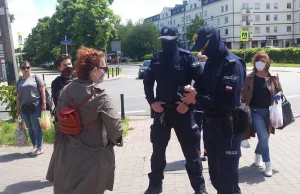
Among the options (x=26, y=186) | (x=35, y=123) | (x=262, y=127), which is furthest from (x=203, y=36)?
(x=35, y=123)

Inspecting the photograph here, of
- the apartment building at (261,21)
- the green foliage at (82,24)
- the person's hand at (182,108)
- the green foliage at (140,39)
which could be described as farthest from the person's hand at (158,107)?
the apartment building at (261,21)

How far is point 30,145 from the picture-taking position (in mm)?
7219

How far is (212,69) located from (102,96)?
1151mm

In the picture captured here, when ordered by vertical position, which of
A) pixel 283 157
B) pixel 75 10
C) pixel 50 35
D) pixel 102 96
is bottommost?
pixel 283 157

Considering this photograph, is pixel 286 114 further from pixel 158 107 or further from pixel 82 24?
pixel 82 24

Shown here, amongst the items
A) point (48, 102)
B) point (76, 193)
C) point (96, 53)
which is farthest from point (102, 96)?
point (48, 102)

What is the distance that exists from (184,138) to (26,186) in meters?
2.50

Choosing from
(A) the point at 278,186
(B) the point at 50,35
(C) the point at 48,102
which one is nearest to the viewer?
(A) the point at 278,186

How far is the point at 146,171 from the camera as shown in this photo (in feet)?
17.6

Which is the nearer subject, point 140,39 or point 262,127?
point 262,127

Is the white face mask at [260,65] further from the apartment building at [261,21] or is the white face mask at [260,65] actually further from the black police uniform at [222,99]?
the apartment building at [261,21]

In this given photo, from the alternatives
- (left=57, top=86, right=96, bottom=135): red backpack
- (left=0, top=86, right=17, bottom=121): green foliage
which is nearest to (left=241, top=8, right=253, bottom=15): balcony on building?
(left=0, top=86, right=17, bottom=121): green foliage

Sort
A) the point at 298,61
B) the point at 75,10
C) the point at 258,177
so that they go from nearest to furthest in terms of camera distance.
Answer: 1. the point at 258,177
2. the point at 298,61
3. the point at 75,10

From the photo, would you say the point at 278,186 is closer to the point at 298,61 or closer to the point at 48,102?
the point at 48,102
